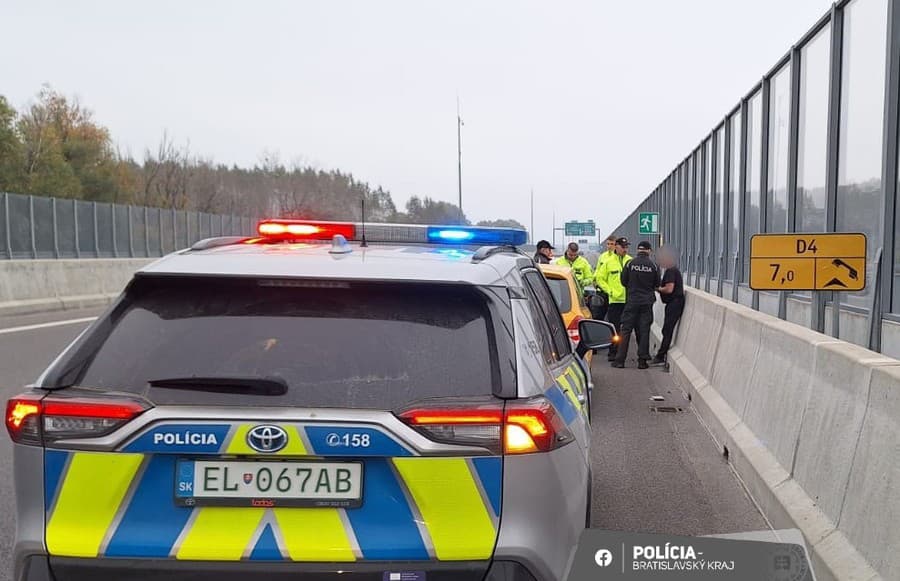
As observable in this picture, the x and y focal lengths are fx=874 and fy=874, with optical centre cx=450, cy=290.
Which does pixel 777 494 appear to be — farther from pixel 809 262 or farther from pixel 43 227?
pixel 43 227

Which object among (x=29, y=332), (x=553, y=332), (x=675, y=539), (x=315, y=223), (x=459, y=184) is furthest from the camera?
(x=459, y=184)

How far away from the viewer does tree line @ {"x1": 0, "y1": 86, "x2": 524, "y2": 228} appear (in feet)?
174

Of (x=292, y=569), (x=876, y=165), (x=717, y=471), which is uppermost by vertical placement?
(x=876, y=165)

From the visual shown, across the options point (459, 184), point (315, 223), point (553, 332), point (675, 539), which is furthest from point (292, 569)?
point (459, 184)

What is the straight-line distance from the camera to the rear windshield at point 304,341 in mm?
2633

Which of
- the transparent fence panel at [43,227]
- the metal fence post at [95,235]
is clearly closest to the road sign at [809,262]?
the transparent fence panel at [43,227]

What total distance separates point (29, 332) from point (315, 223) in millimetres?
13243

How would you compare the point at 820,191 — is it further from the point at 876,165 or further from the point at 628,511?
the point at 628,511

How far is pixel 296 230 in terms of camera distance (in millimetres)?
3809

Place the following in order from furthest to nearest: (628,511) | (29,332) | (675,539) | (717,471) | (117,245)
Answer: (117,245), (29,332), (717,471), (628,511), (675,539)

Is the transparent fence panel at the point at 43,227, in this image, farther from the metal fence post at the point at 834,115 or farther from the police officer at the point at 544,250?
the metal fence post at the point at 834,115

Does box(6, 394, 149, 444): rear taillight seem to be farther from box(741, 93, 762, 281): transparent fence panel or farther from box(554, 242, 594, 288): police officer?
box(554, 242, 594, 288): police officer

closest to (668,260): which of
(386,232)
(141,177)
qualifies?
(386,232)

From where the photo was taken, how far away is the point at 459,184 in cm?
1788
